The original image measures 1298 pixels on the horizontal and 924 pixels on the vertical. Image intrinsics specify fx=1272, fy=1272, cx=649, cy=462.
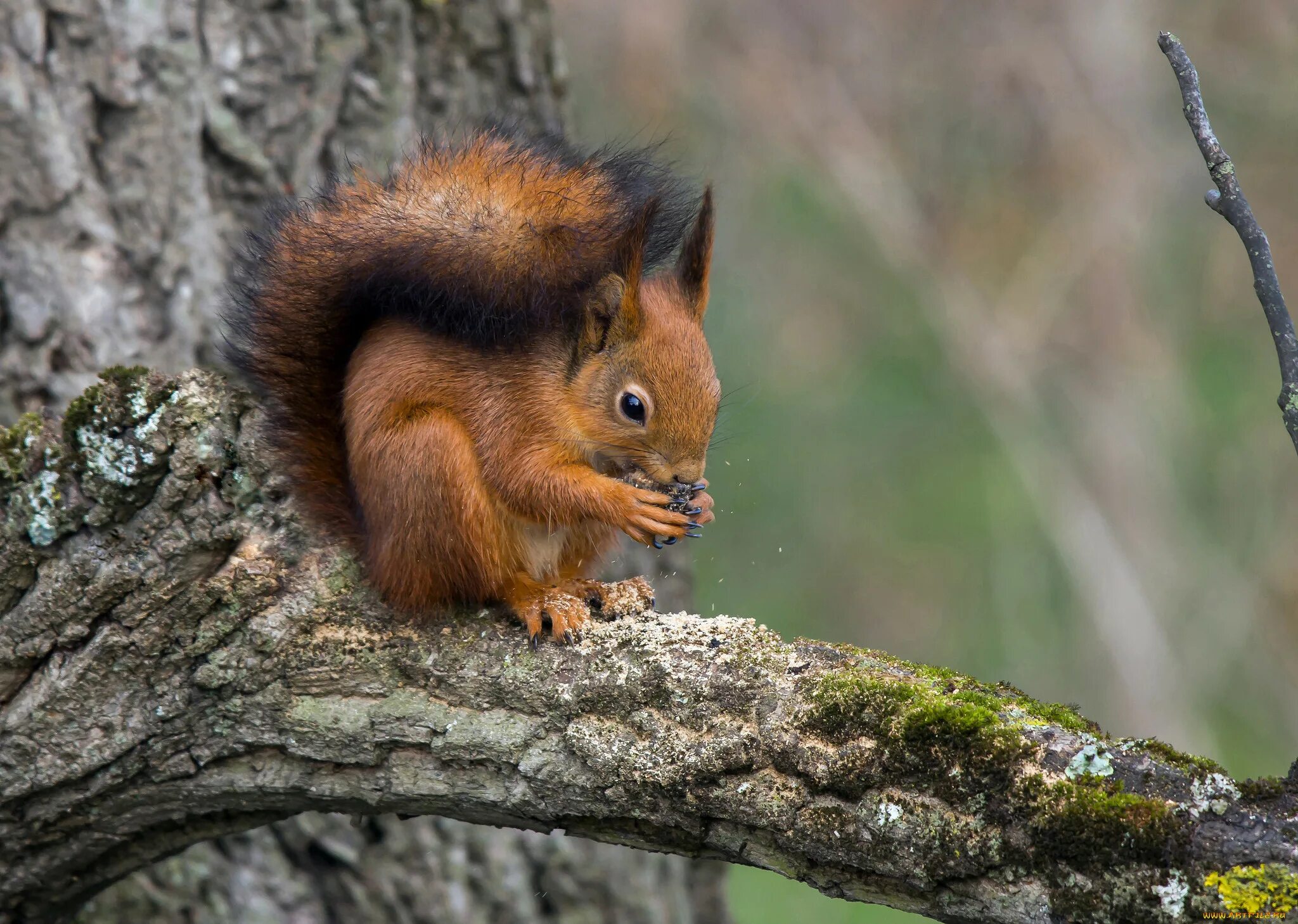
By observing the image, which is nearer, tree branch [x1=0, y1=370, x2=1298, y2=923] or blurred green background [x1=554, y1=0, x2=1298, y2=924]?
tree branch [x1=0, y1=370, x2=1298, y2=923]

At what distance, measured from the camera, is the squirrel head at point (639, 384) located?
2.23 meters

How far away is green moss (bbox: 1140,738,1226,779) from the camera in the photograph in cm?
144

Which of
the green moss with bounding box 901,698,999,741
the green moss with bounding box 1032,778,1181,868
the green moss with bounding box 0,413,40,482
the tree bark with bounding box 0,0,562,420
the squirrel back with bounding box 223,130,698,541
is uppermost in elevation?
the tree bark with bounding box 0,0,562,420

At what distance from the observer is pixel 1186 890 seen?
1361 mm

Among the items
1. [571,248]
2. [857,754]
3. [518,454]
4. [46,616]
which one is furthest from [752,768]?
[46,616]

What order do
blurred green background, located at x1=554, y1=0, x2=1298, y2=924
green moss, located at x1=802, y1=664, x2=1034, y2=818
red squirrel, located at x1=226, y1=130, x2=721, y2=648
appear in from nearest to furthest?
green moss, located at x1=802, y1=664, x2=1034, y2=818
red squirrel, located at x1=226, y1=130, x2=721, y2=648
blurred green background, located at x1=554, y1=0, x2=1298, y2=924

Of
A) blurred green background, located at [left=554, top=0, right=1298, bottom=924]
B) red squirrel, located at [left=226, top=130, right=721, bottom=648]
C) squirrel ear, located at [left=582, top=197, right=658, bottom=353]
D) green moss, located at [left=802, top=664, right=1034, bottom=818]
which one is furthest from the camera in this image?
blurred green background, located at [left=554, top=0, right=1298, bottom=924]

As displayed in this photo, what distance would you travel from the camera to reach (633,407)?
2.24m

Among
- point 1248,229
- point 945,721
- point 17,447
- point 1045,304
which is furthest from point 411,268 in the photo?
point 1045,304

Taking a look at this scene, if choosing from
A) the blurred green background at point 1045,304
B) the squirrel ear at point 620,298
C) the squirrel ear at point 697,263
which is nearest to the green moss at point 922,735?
the squirrel ear at point 620,298

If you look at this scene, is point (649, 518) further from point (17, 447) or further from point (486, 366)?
point (17, 447)

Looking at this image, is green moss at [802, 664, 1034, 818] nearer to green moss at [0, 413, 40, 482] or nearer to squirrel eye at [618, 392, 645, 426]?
squirrel eye at [618, 392, 645, 426]

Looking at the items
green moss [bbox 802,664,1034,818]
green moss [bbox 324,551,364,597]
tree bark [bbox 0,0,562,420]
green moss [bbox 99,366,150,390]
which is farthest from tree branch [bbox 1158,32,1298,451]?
tree bark [bbox 0,0,562,420]

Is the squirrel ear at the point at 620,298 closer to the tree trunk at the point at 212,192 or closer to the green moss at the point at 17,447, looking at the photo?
the green moss at the point at 17,447
